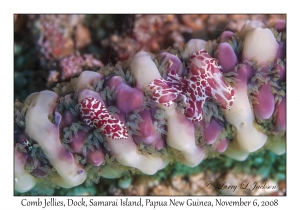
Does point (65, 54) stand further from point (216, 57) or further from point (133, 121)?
point (216, 57)

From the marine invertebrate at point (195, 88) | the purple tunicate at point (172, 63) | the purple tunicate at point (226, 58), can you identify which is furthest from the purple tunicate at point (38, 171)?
the purple tunicate at point (226, 58)

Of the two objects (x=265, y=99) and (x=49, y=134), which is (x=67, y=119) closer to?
(x=49, y=134)

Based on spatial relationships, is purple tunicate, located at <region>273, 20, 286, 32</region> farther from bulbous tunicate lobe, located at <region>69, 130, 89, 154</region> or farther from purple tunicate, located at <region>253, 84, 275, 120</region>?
bulbous tunicate lobe, located at <region>69, 130, 89, 154</region>

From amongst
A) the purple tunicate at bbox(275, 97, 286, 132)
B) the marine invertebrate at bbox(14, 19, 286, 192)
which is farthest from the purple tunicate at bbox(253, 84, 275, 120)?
the purple tunicate at bbox(275, 97, 286, 132)

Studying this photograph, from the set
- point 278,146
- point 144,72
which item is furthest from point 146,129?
point 278,146

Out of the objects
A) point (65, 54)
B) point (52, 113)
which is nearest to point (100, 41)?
point (65, 54)
